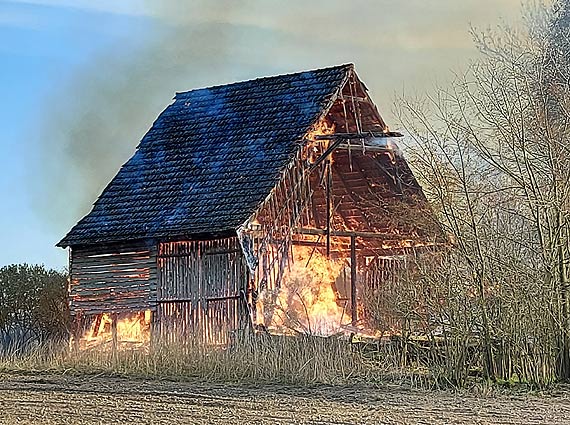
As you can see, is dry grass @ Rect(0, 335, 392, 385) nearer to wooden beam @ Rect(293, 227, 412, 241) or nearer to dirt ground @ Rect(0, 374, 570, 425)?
dirt ground @ Rect(0, 374, 570, 425)

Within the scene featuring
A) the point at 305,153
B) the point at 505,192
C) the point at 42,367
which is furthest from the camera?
the point at 305,153

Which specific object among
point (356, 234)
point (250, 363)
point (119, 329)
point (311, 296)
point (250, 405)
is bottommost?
point (250, 405)

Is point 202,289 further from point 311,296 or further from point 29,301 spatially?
point 29,301

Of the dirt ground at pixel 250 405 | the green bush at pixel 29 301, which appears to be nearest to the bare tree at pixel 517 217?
the dirt ground at pixel 250 405

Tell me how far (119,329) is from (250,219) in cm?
552

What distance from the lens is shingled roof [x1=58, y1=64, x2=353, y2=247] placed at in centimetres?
2794

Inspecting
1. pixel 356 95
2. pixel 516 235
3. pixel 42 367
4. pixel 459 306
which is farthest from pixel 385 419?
pixel 356 95

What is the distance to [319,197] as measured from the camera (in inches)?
1219

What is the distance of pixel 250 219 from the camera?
A: 26.9 meters

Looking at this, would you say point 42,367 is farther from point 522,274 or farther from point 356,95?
point 356,95

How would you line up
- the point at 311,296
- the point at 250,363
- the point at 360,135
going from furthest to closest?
the point at 311,296
the point at 360,135
the point at 250,363

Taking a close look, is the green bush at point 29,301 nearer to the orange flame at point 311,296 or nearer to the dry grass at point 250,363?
the orange flame at point 311,296

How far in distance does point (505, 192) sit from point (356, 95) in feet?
34.4

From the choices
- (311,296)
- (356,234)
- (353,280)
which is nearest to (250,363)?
(311,296)
